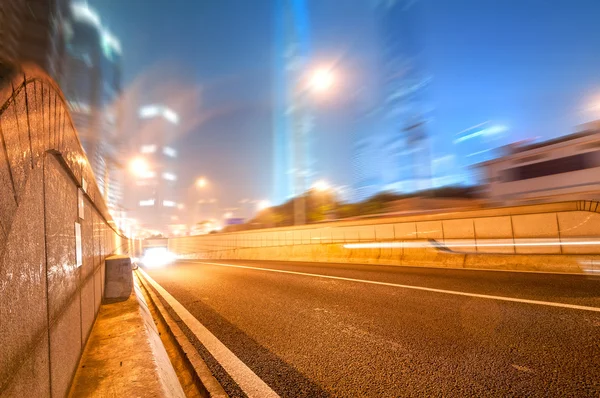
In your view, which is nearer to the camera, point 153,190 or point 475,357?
point 475,357

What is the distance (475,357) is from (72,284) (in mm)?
4010

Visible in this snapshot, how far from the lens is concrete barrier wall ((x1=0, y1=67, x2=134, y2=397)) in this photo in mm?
1128

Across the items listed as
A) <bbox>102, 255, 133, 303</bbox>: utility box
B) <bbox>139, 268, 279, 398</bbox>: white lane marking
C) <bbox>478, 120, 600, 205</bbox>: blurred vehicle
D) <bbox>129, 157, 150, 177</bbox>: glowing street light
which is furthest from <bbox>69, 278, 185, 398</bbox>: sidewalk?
<bbox>129, 157, 150, 177</bbox>: glowing street light

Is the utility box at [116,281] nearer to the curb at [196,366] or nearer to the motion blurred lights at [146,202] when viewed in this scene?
the curb at [196,366]

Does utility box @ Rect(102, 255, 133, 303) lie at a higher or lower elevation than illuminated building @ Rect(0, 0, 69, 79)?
lower

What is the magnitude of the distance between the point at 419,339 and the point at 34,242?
402cm

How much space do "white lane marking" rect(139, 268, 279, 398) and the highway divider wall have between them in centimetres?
912

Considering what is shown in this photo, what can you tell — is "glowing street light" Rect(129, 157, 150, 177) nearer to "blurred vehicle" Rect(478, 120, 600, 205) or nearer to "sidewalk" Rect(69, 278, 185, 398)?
"sidewalk" Rect(69, 278, 185, 398)

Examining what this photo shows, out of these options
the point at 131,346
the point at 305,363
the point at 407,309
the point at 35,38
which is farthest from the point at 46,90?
the point at 407,309

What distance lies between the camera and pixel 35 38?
1.29 meters

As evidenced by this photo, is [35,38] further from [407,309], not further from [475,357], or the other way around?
[407,309]

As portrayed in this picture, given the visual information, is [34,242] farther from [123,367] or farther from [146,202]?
[146,202]

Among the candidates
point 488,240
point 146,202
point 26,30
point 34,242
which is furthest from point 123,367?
point 146,202

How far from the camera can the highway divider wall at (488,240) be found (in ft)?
27.7
